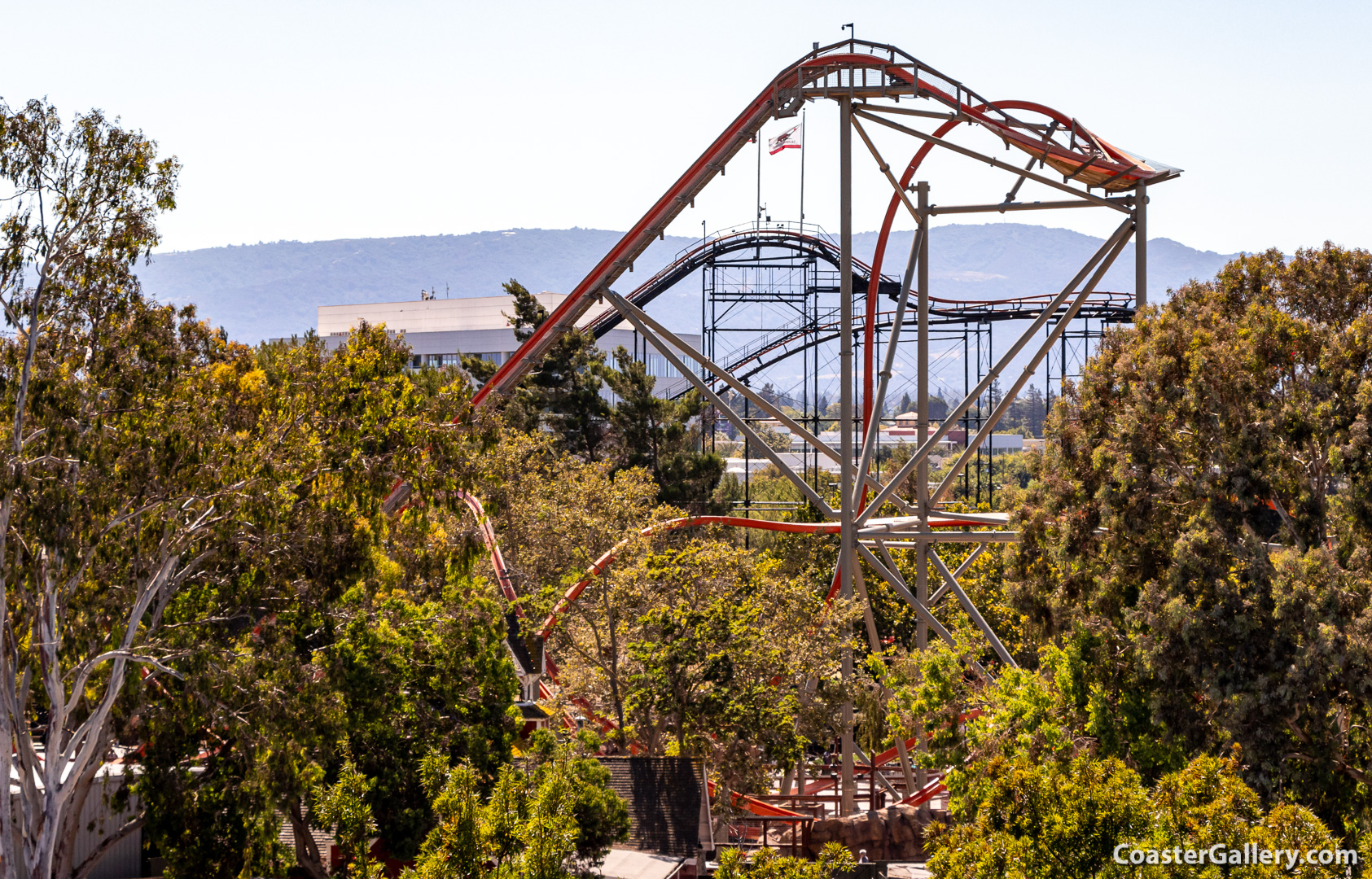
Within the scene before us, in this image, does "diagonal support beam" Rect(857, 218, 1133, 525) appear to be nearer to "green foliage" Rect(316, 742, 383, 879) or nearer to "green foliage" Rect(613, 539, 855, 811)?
"green foliage" Rect(613, 539, 855, 811)

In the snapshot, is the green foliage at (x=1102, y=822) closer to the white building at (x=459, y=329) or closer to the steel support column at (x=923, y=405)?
the steel support column at (x=923, y=405)

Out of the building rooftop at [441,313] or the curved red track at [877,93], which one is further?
the building rooftop at [441,313]

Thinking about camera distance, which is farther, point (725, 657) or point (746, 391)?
point (746, 391)

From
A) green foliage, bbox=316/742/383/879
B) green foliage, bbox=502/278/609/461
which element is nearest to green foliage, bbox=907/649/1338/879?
green foliage, bbox=316/742/383/879

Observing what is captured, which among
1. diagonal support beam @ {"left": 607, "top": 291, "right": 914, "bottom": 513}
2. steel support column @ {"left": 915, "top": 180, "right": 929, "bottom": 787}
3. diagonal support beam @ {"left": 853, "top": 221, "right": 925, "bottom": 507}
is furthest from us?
steel support column @ {"left": 915, "top": 180, "right": 929, "bottom": 787}

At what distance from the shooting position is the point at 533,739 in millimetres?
17094

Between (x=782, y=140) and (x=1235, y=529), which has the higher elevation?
(x=782, y=140)

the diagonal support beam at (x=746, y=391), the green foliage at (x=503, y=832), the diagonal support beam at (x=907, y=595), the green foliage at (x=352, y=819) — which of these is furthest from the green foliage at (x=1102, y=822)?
the diagonal support beam at (x=746, y=391)

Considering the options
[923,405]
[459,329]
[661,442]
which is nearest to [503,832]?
[923,405]

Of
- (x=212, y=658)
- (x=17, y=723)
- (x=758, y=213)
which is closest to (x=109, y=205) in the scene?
(x=212, y=658)

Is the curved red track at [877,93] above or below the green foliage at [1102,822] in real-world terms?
above

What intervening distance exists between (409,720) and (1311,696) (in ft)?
35.0

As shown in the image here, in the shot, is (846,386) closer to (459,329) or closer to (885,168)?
(885,168)

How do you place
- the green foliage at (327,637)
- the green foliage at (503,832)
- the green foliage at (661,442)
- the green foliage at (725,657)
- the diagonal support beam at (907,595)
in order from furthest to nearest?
the green foliage at (661,442), the diagonal support beam at (907,595), the green foliage at (725,657), the green foliage at (327,637), the green foliage at (503,832)
